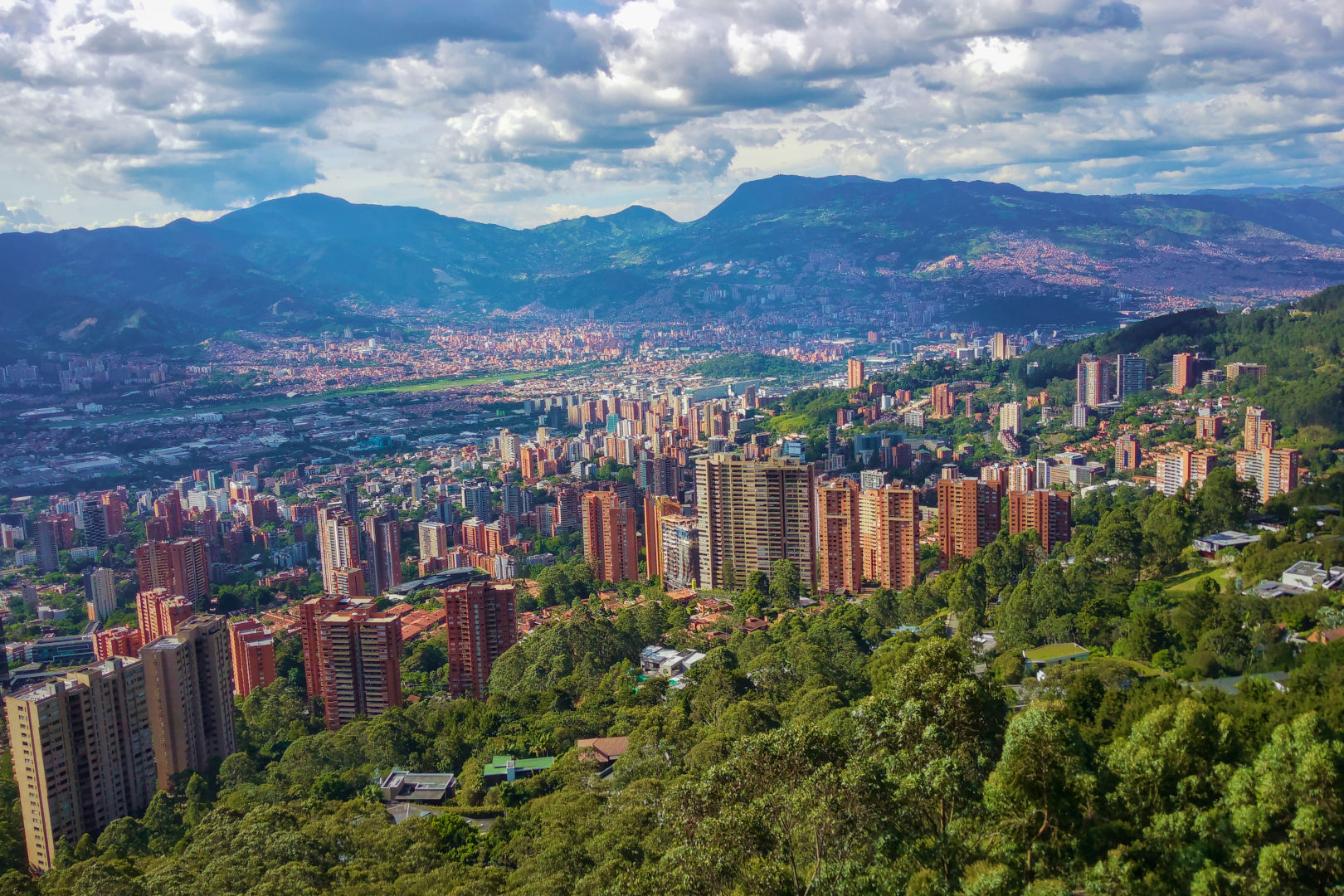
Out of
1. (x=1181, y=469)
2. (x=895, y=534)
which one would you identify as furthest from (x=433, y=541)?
(x=1181, y=469)

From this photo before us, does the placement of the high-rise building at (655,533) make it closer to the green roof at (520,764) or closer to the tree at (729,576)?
the tree at (729,576)

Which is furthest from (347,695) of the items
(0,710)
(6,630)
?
(6,630)

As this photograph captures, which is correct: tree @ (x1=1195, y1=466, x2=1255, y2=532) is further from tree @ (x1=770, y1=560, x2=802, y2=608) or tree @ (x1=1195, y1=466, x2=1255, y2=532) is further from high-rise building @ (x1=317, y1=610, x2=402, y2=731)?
high-rise building @ (x1=317, y1=610, x2=402, y2=731)

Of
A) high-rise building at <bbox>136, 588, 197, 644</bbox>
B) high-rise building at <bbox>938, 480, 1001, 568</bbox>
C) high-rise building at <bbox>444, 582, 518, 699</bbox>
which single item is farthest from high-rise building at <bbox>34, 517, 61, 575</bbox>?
high-rise building at <bbox>938, 480, 1001, 568</bbox>

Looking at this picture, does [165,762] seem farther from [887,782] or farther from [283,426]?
[283,426]

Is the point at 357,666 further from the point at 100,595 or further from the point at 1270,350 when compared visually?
the point at 1270,350
